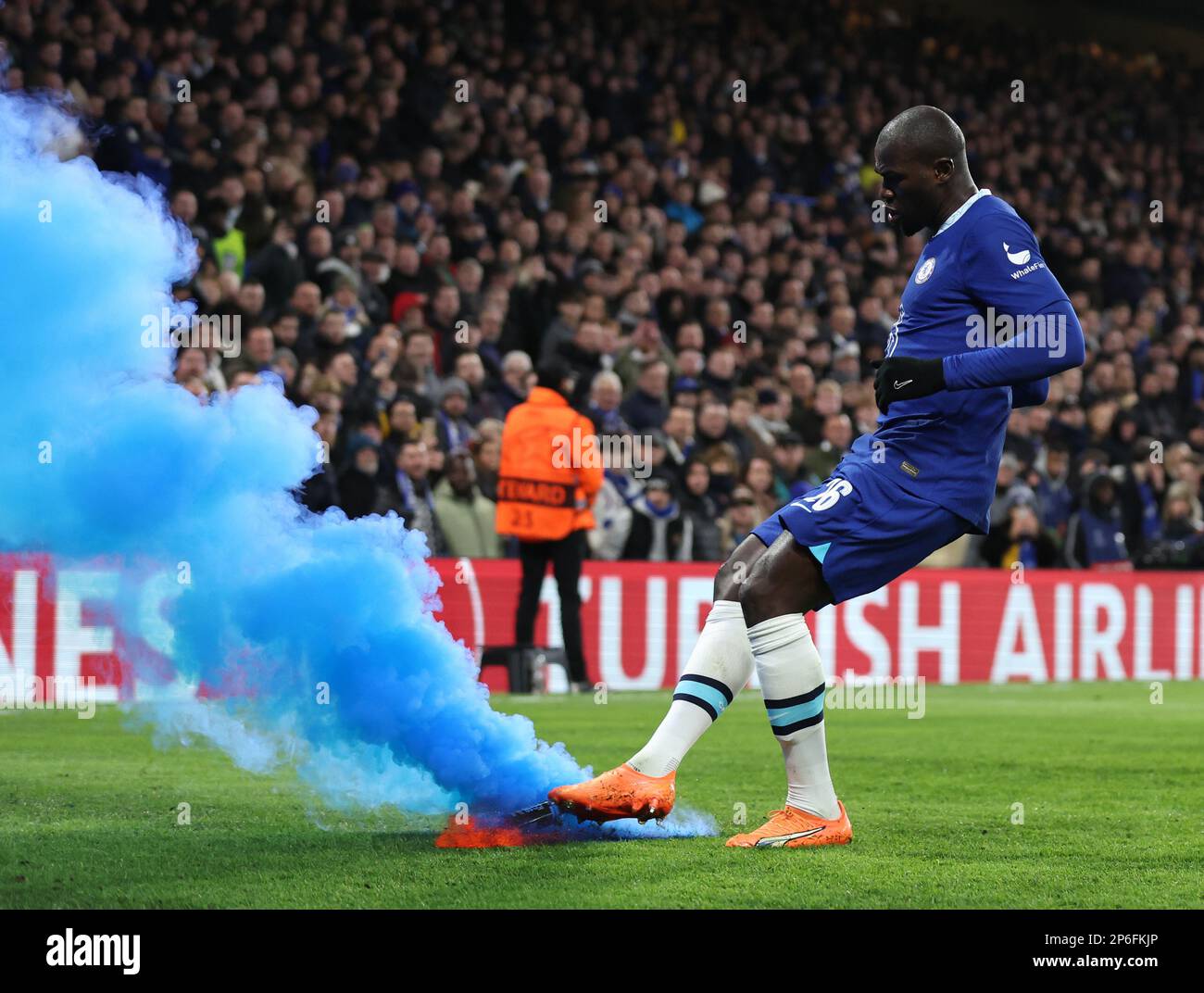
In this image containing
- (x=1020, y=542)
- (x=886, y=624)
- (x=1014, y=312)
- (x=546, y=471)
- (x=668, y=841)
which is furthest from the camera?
Answer: (x=1020, y=542)

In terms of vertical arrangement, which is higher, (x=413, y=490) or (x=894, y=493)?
(x=413, y=490)

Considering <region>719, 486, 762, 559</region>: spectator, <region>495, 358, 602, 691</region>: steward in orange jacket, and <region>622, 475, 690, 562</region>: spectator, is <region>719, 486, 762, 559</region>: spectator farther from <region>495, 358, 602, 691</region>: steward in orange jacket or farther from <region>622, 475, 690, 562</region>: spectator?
<region>495, 358, 602, 691</region>: steward in orange jacket

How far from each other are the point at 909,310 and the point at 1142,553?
11.5 metres

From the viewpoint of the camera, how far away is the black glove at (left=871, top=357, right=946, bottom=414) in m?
4.96

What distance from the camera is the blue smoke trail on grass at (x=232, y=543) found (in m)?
5.34

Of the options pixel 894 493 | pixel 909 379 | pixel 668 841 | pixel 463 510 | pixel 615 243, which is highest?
pixel 615 243

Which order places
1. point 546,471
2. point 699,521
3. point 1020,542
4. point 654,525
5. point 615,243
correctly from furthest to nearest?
1. point 615,243
2. point 1020,542
3. point 699,521
4. point 654,525
5. point 546,471

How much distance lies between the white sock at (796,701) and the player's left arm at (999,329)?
2.45 feet

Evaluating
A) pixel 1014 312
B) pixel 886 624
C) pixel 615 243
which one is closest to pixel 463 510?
pixel 886 624

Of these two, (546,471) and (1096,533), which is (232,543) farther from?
(1096,533)

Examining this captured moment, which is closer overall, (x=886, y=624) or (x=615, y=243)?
(x=886, y=624)

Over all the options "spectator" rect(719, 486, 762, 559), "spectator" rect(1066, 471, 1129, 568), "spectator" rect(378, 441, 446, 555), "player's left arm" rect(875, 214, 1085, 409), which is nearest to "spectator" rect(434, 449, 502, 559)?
"spectator" rect(378, 441, 446, 555)

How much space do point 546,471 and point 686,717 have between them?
6.78m

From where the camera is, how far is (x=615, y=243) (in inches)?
646
